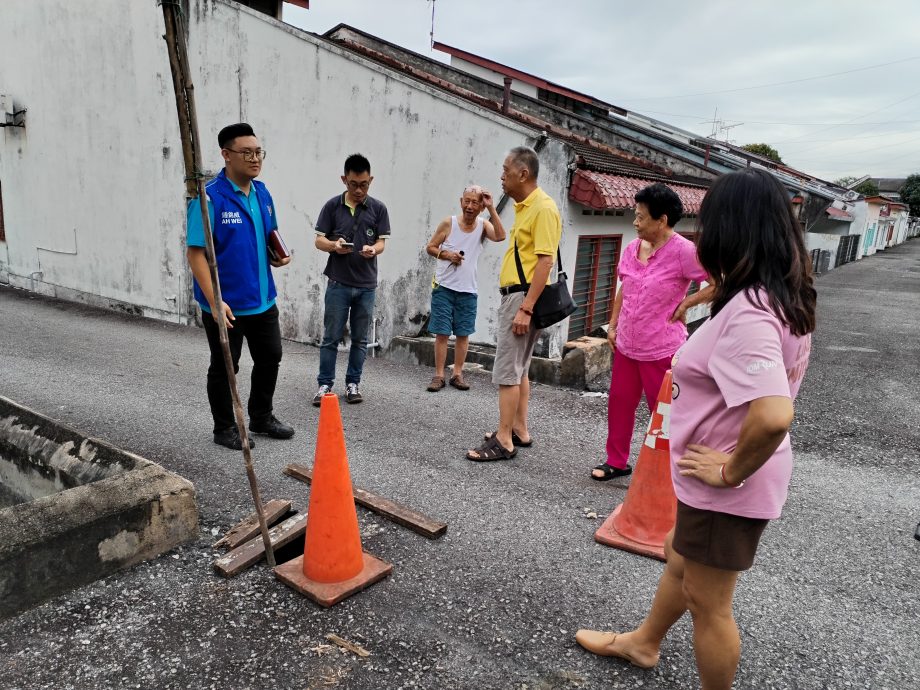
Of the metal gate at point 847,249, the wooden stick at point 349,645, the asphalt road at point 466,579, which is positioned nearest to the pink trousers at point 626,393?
the asphalt road at point 466,579

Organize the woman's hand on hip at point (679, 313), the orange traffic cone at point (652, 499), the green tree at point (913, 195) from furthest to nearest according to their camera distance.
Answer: the green tree at point (913, 195), the woman's hand on hip at point (679, 313), the orange traffic cone at point (652, 499)

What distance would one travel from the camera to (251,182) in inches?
162

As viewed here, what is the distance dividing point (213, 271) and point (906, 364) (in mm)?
8958

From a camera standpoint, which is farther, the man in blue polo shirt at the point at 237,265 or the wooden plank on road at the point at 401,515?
→ the man in blue polo shirt at the point at 237,265

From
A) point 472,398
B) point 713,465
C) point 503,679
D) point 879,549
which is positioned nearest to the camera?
point 713,465

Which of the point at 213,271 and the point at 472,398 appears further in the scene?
the point at 472,398

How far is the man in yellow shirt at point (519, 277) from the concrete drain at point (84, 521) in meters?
2.03

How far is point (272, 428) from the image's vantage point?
458 centimetres

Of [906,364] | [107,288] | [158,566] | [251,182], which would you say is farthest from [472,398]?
[107,288]

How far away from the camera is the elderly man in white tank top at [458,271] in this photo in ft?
19.3

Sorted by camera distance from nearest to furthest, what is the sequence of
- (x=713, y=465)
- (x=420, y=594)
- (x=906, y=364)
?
1. (x=713, y=465)
2. (x=420, y=594)
3. (x=906, y=364)

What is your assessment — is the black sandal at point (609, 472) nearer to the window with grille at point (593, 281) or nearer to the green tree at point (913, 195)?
the window with grille at point (593, 281)

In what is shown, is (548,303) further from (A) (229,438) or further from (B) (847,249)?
(B) (847,249)

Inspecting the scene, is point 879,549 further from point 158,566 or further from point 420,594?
point 158,566
